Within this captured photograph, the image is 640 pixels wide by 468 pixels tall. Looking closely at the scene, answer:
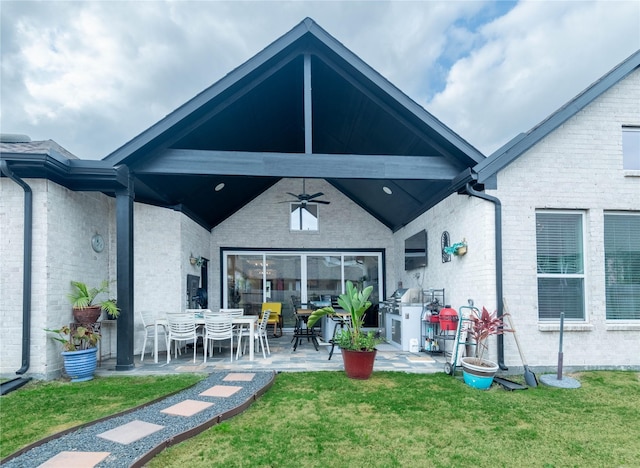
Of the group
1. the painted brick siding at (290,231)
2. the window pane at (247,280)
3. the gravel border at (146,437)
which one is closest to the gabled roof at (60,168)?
the gravel border at (146,437)

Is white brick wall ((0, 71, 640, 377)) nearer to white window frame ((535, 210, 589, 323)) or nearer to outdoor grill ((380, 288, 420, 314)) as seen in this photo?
white window frame ((535, 210, 589, 323))

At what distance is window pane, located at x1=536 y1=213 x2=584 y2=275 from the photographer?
581 centimetres

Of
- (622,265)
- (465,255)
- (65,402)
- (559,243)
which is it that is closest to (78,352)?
(65,402)

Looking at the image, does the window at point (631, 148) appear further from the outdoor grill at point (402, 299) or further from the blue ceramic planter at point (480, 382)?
the outdoor grill at point (402, 299)

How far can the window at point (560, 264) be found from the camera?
19.0 feet

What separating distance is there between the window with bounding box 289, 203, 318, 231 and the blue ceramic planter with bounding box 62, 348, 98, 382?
251 inches

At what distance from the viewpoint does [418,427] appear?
11.9ft

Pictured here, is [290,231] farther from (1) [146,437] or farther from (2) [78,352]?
(1) [146,437]

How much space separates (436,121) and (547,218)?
2.34 m

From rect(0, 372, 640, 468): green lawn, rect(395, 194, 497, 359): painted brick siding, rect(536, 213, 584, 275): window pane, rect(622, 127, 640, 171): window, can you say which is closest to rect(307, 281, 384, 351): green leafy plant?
rect(0, 372, 640, 468): green lawn

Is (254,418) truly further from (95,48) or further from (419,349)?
(95,48)

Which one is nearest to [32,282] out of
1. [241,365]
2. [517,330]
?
[241,365]

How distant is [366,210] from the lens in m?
11.0

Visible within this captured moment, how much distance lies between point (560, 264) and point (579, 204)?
977 millimetres
